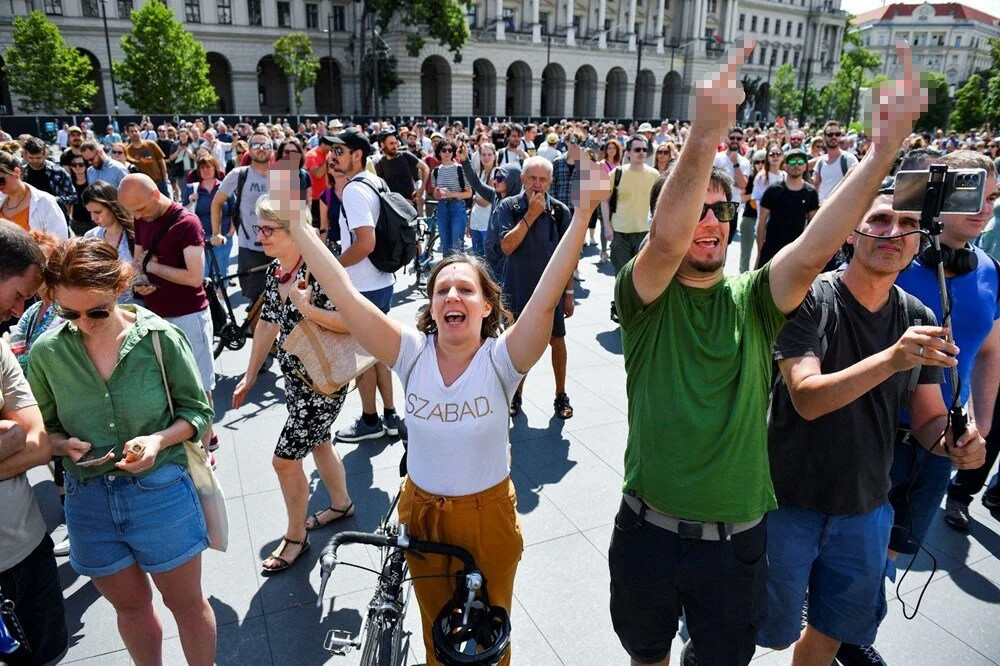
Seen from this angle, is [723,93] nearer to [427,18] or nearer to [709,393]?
[709,393]

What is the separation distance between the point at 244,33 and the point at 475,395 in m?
61.7

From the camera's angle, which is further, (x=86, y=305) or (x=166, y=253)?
(x=166, y=253)

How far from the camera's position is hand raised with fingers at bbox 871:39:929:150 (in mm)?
1554

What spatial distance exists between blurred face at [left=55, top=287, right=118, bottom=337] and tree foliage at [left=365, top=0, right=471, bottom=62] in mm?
53753

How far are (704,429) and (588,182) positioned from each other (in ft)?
2.83

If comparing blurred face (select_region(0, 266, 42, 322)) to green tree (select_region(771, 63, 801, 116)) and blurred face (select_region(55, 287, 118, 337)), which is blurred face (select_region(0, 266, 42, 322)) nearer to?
blurred face (select_region(55, 287, 118, 337))

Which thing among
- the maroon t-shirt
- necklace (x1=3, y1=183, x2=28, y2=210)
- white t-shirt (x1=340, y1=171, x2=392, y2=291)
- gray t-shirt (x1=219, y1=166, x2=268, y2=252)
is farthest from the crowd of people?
gray t-shirt (x1=219, y1=166, x2=268, y2=252)

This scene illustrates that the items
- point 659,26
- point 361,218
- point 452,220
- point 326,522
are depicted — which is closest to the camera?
point 326,522

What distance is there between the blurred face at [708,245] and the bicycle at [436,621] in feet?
4.03

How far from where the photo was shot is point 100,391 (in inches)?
96.4

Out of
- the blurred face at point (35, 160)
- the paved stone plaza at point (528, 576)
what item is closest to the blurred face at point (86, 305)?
the paved stone plaza at point (528, 576)

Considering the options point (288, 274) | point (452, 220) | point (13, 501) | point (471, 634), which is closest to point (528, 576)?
point (471, 634)

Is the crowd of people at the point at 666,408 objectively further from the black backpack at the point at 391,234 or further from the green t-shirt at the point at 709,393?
the black backpack at the point at 391,234

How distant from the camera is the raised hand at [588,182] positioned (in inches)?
75.4
